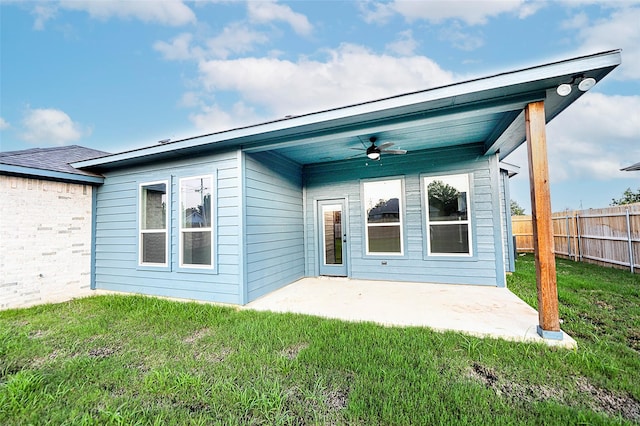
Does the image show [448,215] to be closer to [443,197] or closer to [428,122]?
[443,197]

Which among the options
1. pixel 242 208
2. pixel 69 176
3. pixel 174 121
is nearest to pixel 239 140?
pixel 242 208

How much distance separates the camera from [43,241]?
4758 mm

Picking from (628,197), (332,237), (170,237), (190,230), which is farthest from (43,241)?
(628,197)

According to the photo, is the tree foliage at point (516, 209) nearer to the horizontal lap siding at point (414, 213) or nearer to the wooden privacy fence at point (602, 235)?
the wooden privacy fence at point (602, 235)

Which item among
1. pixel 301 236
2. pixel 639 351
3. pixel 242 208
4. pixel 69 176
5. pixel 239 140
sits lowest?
pixel 639 351

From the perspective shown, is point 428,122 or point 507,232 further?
point 507,232

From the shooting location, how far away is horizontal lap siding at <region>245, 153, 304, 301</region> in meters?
4.48

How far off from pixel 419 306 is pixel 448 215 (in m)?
2.27

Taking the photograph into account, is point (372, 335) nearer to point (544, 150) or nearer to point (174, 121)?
point (544, 150)

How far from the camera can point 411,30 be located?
8.11 meters

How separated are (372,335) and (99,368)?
2620mm

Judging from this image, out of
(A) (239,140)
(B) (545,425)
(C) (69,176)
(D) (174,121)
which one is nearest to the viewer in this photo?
(B) (545,425)

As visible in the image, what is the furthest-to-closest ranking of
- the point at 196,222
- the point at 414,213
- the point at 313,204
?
the point at 313,204 → the point at 414,213 → the point at 196,222

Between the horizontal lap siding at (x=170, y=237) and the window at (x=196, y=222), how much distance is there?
125 mm
